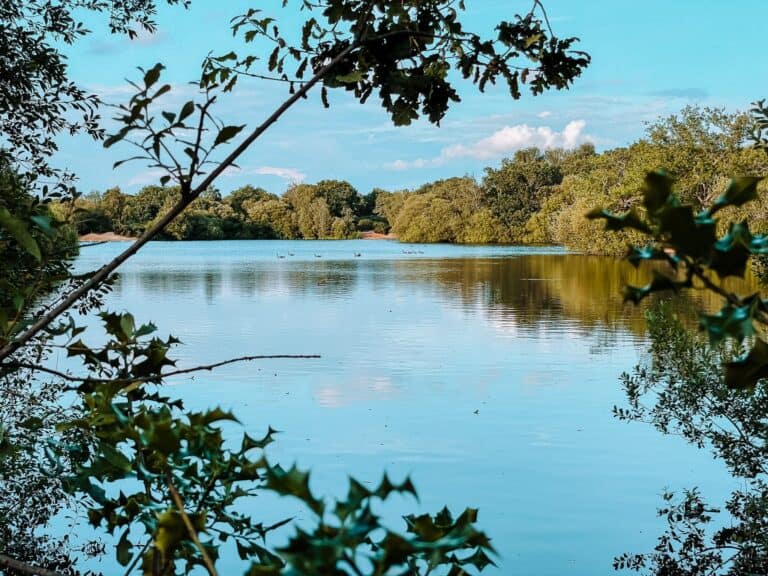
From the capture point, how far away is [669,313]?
5.38 metres

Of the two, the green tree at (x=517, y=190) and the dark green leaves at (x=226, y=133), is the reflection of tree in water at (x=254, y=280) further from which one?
the green tree at (x=517, y=190)

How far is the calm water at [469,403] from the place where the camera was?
25.3ft

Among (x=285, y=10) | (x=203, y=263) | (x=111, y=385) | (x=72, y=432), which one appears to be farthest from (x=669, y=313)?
(x=203, y=263)

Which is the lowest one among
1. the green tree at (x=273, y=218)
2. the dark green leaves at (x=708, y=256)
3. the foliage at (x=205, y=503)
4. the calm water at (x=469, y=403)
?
the calm water at (x=469, y=403)

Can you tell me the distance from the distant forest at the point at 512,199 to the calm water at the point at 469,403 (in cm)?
933

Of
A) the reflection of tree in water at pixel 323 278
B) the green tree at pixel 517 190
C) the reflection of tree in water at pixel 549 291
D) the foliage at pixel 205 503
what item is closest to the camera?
the foliage at pixel 205 503

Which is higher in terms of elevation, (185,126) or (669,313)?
(185,126)

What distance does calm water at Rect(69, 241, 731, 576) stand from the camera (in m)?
7.72

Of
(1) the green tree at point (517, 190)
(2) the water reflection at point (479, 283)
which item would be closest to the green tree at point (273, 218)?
(1) the green tree at point (517, 190)

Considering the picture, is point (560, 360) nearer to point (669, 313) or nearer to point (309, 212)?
point (669, 313)

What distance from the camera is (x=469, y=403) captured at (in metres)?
11.3

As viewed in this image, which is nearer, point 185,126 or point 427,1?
point 185,126

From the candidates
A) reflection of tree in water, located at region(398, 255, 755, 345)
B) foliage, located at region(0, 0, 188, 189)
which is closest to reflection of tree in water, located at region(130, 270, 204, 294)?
reflection of tree in water, located at region(398, 255, 755, 345)

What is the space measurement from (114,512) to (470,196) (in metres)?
68.3
